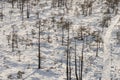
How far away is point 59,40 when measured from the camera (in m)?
23.0

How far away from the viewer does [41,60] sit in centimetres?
1983

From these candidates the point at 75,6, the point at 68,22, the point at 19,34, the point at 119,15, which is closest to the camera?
the point at 19,34

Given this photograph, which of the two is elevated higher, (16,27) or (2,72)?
(16,27)

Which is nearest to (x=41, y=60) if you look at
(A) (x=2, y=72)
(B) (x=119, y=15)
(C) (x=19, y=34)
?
(A) (x=2, y=72)

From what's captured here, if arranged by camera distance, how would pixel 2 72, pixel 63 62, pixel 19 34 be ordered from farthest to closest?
pixel 19 34, pixel 63 62, pixel 2 72

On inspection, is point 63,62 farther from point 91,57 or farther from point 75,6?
point 75,6

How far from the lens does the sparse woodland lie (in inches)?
727

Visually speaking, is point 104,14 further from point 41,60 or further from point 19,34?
point 41,60

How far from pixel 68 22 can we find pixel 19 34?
4.53m

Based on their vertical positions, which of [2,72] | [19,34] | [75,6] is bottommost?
[2,72]

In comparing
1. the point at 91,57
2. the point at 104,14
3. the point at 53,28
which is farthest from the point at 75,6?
the point at 91,57

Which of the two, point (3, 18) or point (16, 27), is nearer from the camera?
point (16, 27)

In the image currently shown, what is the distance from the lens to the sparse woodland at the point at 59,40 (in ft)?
60.5

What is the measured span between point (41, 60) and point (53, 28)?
19.1ft
